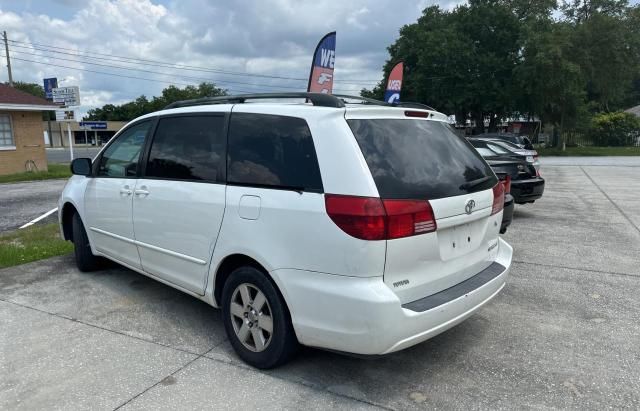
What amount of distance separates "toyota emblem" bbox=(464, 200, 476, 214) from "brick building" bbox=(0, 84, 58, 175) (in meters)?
21.1

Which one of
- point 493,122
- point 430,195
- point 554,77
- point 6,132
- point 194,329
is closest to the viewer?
point 430,195

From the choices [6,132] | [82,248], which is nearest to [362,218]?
[82,248]

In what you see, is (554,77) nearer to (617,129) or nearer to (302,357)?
(617,129)

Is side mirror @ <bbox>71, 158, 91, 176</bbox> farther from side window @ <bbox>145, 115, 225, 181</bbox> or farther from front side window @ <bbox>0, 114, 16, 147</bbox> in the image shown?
front side window @ <bbox>0, 114, 16, 147</bbox>

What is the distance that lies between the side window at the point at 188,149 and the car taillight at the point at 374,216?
1144 mm

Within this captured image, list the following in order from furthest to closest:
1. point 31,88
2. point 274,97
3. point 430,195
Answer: point 31,88, point 274,97, point 430,195

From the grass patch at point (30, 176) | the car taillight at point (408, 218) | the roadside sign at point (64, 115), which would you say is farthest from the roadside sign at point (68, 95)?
the car taillight at point (408, 218)

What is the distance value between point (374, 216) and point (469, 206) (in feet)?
2.78

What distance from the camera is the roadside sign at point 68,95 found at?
72.3 ft

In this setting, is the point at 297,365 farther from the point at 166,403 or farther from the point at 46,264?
the point at 46,264

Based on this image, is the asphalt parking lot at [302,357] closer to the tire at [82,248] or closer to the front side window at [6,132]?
the tire at [82,248]

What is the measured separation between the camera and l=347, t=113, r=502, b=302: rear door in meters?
3.03

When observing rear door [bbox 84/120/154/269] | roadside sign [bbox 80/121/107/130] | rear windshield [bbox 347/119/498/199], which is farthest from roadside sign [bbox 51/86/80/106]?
roadside sign [bbox 80/121/107/130]

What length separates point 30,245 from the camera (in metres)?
7.18
